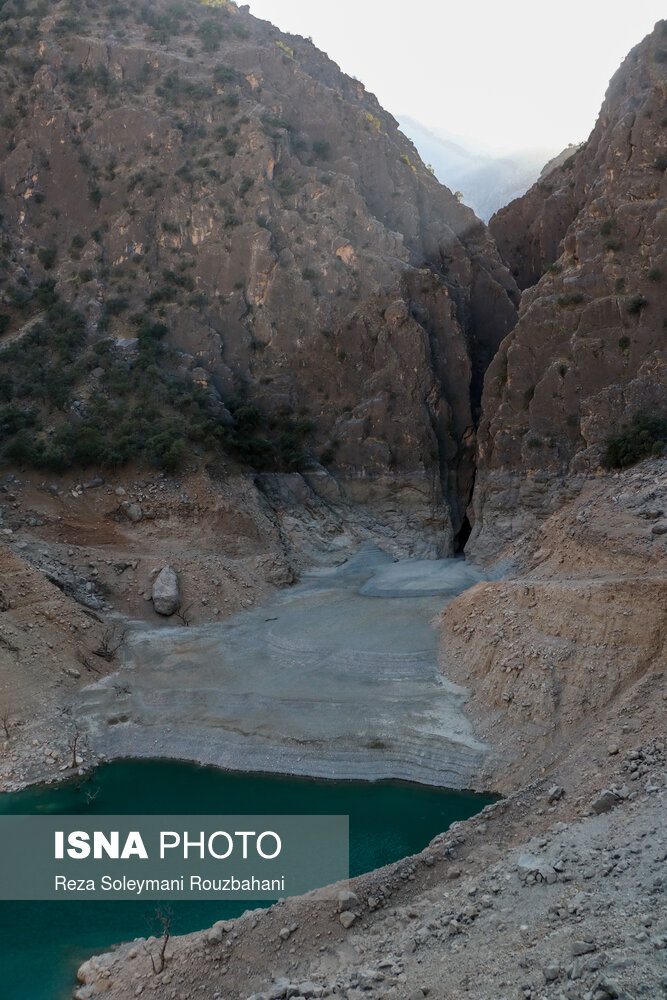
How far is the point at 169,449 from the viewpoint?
38.9m

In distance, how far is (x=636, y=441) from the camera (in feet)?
109

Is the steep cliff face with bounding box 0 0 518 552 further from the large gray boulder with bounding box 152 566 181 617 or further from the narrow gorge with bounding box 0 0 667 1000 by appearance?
the large gray boulder with bounding box 152 566 181 617

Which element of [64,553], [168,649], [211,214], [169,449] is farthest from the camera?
[211,214]

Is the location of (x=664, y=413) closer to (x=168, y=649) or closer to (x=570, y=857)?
(x=168, y=649)

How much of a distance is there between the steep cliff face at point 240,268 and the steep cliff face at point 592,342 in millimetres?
7319

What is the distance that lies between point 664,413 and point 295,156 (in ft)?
112

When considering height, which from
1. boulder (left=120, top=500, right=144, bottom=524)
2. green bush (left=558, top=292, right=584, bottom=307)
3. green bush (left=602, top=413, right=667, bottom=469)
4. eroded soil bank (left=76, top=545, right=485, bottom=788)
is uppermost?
green bush (left=558, top=292, right=584, bottom=307)

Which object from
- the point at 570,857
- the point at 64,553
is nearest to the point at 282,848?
the point at 570,857

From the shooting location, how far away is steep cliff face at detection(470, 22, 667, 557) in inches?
→ 1425

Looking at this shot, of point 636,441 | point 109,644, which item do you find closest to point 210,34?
point 636,441

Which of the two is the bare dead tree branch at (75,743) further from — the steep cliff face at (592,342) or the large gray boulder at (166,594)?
the steep cliff face at (592,342)
